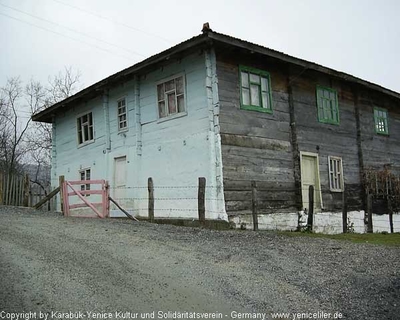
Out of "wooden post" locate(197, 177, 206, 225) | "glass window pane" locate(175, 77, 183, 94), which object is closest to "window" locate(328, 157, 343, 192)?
"glass window pane" locate(175, 77, 183, 94)

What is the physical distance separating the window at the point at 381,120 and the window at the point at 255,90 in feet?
25.1

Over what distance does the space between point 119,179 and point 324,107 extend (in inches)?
343

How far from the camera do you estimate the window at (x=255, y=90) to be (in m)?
14.0

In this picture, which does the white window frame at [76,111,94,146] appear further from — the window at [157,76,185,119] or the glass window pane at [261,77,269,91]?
the glass window pane at [261,77,269,91]

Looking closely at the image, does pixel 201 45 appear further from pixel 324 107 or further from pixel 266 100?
pixel 324 107

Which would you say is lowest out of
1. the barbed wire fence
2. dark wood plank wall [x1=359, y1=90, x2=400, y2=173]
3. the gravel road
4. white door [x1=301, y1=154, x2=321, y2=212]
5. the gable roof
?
the gravel road

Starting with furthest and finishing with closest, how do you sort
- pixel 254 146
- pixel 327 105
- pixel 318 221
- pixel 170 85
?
pixel 327 105
pixel 318 221
pixel 170 85
pixel 254 146

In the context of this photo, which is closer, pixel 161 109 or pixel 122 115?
pixel 161 109

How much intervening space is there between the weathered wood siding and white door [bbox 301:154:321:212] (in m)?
0.83

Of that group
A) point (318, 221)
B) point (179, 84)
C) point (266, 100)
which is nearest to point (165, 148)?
point (179, 84)

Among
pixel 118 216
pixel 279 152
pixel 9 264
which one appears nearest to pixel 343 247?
pixel 279 152

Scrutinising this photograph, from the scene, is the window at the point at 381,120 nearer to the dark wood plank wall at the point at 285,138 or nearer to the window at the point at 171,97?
the dark wood plank wall at the point at 285,138

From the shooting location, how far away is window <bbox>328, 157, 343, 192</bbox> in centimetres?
1681

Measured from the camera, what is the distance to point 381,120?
66.4 ft
